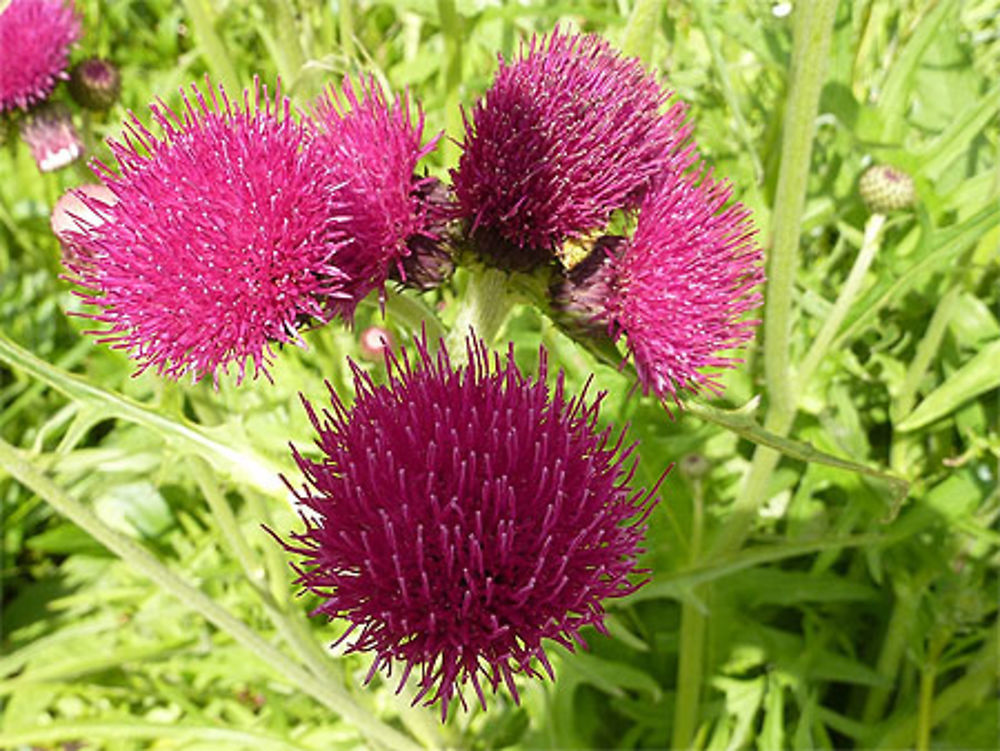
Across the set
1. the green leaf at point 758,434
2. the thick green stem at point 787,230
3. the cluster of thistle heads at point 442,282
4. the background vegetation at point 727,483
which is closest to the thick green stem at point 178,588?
the background vegetation at point 727,483

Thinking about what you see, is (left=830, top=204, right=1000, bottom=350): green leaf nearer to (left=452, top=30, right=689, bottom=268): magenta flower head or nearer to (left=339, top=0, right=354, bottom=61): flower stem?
(left=452, top=30, right=689, bottom=268): magenta flower head

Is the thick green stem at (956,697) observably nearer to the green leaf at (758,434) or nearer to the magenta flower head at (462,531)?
the green leaf at (758,434)

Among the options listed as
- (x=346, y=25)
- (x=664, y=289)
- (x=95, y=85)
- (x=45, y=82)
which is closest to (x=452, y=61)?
(x=346, y=25)

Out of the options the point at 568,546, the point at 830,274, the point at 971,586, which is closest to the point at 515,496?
the point at 568,546

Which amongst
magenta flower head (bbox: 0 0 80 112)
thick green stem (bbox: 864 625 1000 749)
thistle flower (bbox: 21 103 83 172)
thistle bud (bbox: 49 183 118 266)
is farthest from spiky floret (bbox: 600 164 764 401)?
magenta flower head (bbox: 0 0 80 112)

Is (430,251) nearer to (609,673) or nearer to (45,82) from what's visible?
(609,673)
